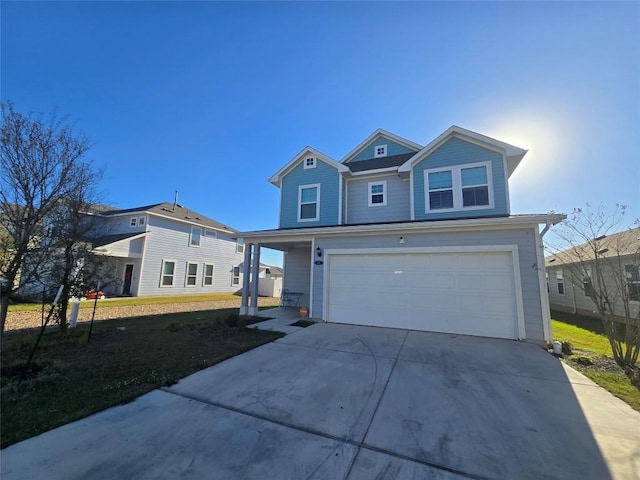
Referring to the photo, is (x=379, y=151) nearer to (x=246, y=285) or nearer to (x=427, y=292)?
(x=427, y=292)

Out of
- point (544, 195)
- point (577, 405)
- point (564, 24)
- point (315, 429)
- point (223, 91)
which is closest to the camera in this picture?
point (315, 429)

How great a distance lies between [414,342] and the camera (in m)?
6.66

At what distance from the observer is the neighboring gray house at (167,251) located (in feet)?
58.8

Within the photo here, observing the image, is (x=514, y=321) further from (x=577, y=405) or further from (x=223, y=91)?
(x=223, y=91)

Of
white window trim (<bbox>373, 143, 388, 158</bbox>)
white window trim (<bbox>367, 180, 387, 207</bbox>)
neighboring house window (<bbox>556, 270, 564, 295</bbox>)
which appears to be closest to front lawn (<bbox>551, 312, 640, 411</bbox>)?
neighboring house window (<bbox>556, 270, 564, 295</bbox>)

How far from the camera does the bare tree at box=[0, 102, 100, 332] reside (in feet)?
16.2

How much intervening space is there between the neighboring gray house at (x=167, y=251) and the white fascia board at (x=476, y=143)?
36.6ft

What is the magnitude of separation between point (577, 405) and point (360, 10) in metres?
9.79

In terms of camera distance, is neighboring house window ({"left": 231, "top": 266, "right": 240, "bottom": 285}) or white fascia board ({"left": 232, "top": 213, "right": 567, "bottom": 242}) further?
neighboring house window ({"left": 231, "top": 266, "right": 240, "bottom": 285})

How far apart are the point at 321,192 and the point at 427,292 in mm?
6534

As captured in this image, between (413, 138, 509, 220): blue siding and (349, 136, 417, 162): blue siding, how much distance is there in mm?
2934

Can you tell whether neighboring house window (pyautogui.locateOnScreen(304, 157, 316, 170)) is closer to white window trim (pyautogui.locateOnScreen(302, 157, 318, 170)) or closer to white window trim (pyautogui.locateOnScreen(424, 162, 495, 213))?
white window trim (pyautogui.locateOnScreen(302, 157, 318, 170))

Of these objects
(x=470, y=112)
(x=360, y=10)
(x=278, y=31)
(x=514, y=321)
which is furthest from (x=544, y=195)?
(x=278, y=31)

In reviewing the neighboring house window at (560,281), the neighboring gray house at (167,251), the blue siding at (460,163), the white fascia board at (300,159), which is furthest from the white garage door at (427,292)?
the neighboring house window at (560,281)
